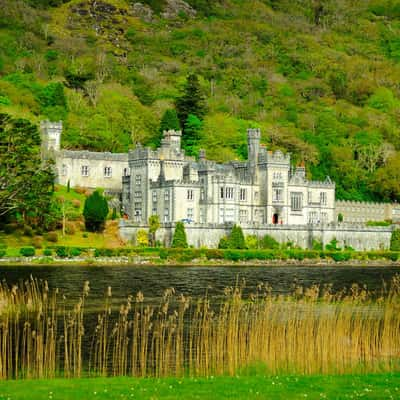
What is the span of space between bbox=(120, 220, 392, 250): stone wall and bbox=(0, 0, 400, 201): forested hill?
2647cm

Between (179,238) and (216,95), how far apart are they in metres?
79.7

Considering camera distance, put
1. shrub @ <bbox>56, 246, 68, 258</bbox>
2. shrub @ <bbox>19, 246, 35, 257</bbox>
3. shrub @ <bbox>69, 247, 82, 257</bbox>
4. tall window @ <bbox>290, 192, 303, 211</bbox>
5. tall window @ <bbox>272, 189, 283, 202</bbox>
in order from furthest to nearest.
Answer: tall window @ <bbox>290, 192, 303, 211</bbox>, tall window @ <bbox>272, 189, 283, 202</bbox>, shrub @ <bbox>69, 247, 82, 257</bbox>, shrub @ <bbox>56, 246, 68, 258</bbox>, shrub @ <bbox>19, 246, 35, 257</bbox>

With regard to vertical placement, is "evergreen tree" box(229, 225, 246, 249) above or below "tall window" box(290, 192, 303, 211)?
below

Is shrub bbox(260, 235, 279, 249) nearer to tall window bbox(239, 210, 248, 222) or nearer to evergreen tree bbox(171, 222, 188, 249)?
tall window bbox(239, 210, 248, 222)

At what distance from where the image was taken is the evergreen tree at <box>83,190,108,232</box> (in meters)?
86.4

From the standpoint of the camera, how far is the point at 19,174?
76625 millimetres

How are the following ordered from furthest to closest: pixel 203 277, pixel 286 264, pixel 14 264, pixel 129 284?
pixel 286 264 < pixel 14 264 < pixel 203 277 < pixel 129 284

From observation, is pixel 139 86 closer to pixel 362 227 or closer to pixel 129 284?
pixel 362 227

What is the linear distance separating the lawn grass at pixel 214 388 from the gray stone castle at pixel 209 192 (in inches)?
2501

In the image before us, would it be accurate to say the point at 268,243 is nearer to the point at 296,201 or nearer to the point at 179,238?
the point at 179,238

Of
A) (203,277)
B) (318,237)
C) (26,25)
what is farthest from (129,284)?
(26,25)

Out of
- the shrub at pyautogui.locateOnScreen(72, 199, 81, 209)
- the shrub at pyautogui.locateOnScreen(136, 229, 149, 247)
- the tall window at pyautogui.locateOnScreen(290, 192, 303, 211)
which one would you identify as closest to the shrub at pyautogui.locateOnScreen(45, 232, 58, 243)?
the shrub at pyautogui.locateOnScreen(136, 229, 149, 247)

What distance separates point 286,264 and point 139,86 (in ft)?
254

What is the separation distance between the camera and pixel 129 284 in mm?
56750
